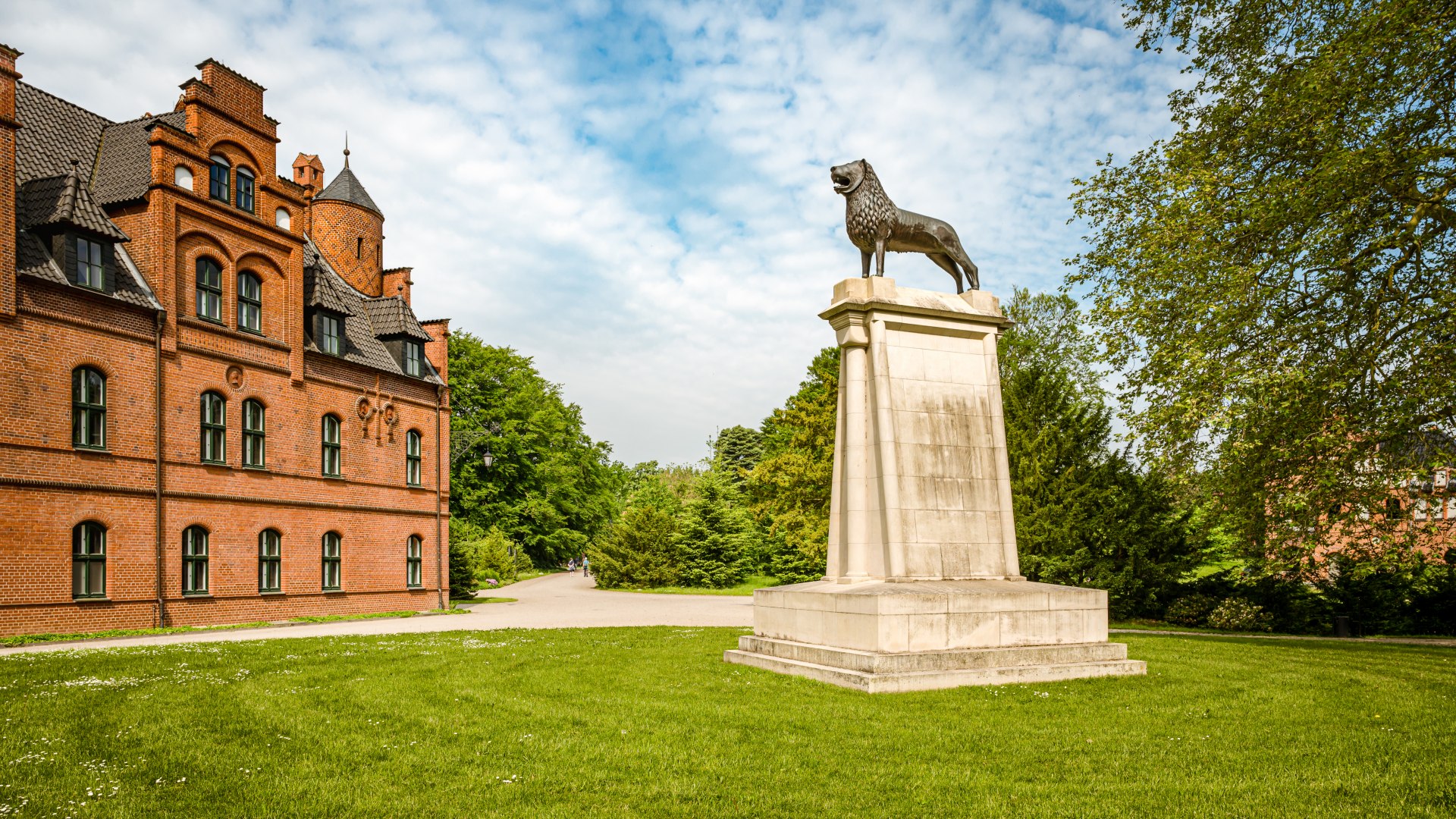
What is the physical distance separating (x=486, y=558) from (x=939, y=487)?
3804 centimetres

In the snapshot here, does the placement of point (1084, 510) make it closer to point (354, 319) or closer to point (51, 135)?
point (354, 319)

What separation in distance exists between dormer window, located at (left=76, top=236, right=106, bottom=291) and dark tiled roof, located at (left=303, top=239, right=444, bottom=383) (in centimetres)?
636

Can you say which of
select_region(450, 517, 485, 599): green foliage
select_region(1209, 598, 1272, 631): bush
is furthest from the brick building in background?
select_region(1209, 598, 1272, 631): bush

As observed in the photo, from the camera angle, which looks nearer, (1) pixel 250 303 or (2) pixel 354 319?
(1) pixel 250 303

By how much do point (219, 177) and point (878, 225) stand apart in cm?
1958

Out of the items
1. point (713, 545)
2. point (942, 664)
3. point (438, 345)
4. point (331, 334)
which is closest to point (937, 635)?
point (942, 664)

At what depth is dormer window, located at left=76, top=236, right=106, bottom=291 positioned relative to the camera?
20.7 metres

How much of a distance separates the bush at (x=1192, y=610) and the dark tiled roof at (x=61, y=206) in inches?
1125

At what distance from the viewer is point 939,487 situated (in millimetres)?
12523

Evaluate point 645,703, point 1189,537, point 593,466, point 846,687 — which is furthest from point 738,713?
point 593,466

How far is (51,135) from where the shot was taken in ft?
78.7

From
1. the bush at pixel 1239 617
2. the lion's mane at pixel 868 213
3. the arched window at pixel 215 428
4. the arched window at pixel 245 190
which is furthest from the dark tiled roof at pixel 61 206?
the bush at pixel 1239 617

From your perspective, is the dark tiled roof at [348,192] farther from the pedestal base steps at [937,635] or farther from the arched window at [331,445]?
the pedestal base steps at [937,635]

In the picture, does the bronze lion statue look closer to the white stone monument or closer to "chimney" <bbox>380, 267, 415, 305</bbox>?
the white stone monument
